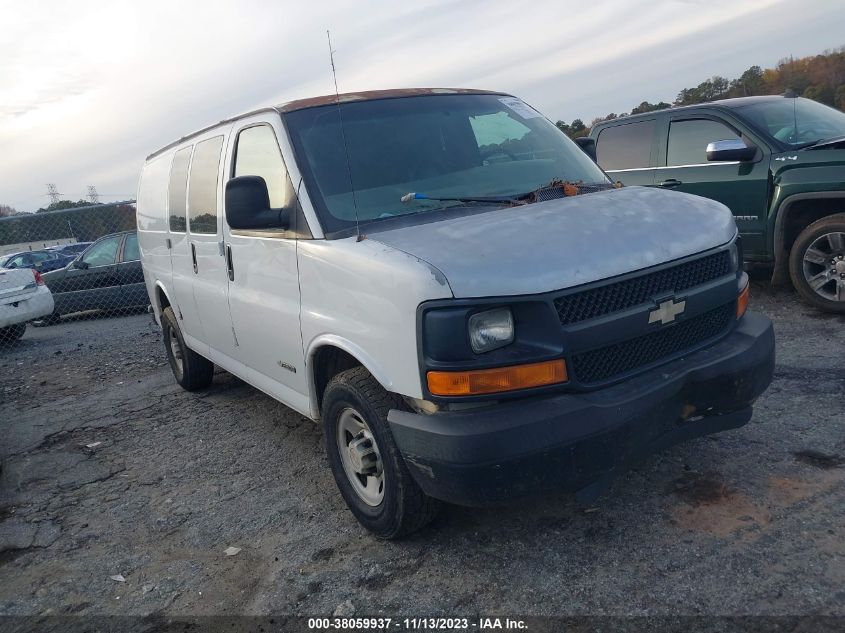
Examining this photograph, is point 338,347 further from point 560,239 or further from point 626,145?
point 626,145

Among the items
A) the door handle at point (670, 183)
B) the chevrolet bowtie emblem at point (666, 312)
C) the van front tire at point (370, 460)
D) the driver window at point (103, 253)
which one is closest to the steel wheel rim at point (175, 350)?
the van front tire at point (370, 460)

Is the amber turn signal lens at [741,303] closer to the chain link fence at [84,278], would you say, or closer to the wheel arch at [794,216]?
the wheel arch at [794,216]

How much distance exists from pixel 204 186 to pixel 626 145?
17.0 ft

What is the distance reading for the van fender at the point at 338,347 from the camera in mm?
2898

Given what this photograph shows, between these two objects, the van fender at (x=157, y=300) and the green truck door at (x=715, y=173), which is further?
the green truck door at (x=715, y=173)

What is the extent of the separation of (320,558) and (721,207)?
263cm

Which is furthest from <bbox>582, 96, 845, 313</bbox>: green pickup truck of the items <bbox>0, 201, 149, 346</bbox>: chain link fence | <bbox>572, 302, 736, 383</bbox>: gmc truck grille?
<bbox>0, 201, 149, 346</bbox>: chain link fence

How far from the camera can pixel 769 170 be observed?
6.51 m

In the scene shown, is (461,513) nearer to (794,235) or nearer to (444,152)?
(444,152)

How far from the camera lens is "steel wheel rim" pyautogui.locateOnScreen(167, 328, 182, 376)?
6.42 meters

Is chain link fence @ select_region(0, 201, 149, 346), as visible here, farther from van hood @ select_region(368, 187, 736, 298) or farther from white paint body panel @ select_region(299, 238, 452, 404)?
van hood @ select_region(368, 187, 736, 298)

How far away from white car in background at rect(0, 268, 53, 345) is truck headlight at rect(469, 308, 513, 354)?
9797 mm

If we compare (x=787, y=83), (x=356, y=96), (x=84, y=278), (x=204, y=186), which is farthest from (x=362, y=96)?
(x=84, y=278)

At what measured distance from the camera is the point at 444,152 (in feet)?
12.4
